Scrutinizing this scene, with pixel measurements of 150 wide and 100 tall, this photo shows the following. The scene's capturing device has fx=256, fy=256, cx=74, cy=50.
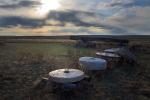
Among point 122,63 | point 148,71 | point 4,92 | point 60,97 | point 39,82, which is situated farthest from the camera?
point 122,63

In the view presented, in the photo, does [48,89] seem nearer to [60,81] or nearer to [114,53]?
[60,81]

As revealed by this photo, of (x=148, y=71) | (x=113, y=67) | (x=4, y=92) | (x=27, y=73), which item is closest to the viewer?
(x=4, y=92)

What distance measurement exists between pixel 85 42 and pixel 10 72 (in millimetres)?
34346

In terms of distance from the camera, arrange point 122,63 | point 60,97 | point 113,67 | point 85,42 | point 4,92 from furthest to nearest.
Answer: point 85,42 → point 122,63 → point 113,67 → point 4,92 → point 60,97

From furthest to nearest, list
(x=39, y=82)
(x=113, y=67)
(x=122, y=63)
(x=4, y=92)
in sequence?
1. (x=122, y=63)
2. (x=113, y=67)
3. (x=39, y=82)
4. (x=4, y=92)

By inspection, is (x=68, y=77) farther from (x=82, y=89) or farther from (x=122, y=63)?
(x=122, y=63)

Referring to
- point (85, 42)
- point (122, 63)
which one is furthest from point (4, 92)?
point (85, 42)

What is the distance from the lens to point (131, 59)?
2550 centimetres

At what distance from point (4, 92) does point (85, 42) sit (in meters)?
39.9

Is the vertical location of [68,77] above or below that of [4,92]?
above

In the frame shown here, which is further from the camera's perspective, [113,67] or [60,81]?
[113,67]

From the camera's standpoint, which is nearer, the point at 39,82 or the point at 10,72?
the point at 39,82

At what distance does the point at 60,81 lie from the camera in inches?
560

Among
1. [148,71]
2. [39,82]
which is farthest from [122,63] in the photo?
[39,82]
